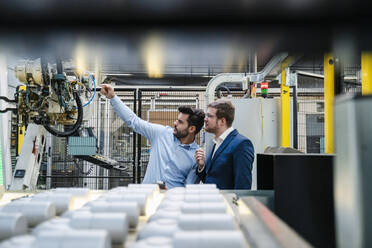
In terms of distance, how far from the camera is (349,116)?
1.45ft

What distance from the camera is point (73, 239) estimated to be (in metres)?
0.49

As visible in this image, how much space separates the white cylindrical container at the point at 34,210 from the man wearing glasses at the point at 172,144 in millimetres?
1729

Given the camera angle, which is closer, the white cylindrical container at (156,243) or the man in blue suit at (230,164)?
the white cylindrical container at (156,243)

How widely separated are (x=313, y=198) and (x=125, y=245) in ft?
2.36

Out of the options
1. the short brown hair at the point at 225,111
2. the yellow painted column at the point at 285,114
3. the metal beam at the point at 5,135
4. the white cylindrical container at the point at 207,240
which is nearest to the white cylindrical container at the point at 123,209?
the white cylindrical container at the point at 207,240

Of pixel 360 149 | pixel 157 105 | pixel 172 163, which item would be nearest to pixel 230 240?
pixel 360 149

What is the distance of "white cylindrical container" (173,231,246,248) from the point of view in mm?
472

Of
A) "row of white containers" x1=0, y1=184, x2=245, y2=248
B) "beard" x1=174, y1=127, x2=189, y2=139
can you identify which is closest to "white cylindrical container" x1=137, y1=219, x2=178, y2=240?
"row of white containers" x1=0, y1=184, x2=245, y2=248

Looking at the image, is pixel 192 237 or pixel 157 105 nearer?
pixel 192 237

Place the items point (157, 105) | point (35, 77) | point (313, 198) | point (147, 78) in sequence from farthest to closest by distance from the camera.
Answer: point (147, 78)
point (157, 105)
point (35, 77)
point (313, 198)

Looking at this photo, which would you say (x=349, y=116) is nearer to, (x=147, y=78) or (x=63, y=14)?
(x=63, y=14)

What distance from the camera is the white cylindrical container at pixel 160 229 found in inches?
22.6

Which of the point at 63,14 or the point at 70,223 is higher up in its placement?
the point at 63,14

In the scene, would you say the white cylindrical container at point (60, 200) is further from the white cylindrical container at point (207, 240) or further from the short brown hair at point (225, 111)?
the short brown hair at point (225, 111)
